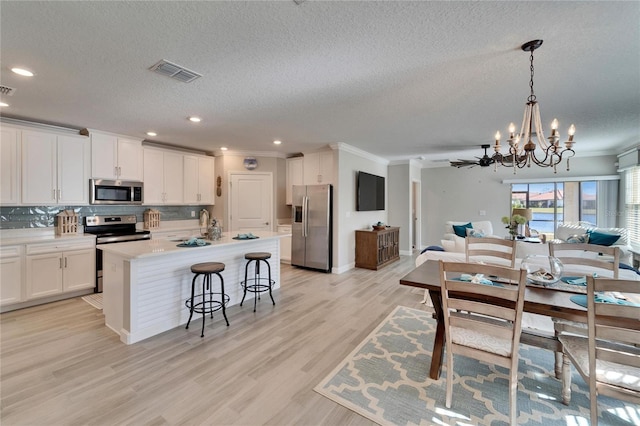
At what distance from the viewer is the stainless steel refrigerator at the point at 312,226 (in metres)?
5.46

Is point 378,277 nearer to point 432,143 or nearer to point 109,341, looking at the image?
point 432,143

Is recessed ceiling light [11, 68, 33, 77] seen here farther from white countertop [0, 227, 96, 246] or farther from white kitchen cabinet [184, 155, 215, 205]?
white kitchen cabinet [184, 155, 215, 205]

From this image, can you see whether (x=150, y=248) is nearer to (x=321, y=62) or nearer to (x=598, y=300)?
(x=321, y=62)

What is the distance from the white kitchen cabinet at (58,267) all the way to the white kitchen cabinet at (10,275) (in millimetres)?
72

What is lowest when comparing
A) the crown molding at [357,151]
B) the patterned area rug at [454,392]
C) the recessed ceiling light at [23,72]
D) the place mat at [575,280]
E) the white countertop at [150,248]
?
the patterned area rug at [454,392]

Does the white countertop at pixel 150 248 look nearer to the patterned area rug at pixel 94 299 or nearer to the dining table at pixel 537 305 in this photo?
the patterned area rug at pixel 94 299

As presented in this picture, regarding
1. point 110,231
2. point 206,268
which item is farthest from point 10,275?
point 206,268

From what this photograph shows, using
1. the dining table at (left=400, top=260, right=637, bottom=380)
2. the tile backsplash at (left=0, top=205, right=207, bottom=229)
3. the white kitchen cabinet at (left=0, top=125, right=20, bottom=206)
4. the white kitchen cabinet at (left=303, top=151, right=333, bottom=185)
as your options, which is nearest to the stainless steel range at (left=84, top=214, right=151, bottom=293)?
the tile backsplash at (left=0, top=205, right=207, bottom=229)

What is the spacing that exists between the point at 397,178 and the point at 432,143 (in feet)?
7.23

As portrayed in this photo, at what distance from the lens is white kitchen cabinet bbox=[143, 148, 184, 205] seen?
16.5 feet

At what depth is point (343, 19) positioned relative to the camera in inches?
68.3

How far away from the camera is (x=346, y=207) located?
568cm

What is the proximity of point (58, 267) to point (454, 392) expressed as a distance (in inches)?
199

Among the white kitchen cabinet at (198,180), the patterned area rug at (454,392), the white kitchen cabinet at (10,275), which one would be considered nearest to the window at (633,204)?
the patterned area rug at (454,392)
